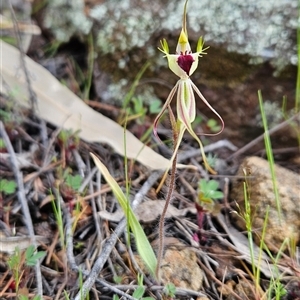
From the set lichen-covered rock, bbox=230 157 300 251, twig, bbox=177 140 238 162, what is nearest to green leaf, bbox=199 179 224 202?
lichen-covered rock, bbox=230 157 300 251

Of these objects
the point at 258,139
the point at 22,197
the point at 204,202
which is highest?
the point at 258,139

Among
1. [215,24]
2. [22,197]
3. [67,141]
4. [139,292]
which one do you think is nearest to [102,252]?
[139,292]

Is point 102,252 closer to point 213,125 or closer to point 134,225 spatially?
point 134,225

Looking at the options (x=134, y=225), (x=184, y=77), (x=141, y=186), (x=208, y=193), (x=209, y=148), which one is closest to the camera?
(x=184, y=77)

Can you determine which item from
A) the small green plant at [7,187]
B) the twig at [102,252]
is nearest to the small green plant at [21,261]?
the twig at [102,252]

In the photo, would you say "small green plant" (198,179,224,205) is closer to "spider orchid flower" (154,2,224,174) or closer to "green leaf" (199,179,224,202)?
"green leaf" (199,179,224,202)

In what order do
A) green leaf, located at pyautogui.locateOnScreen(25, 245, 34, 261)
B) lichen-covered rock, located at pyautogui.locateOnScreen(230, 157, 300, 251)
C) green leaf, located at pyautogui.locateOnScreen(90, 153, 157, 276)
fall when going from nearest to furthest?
green leaf, located at pyautogui.locateOnScreen(90, 153, 157, 276), green leaf, located at pyautogui.locateOnScreen(25, 245, 34, 261), lichen-covered rock, located at pyautogui.locateOnScreen(230, 157, 300, 251)

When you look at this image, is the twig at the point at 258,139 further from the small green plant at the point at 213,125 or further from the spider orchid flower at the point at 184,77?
the spider orchid flower at the point at 184,77
